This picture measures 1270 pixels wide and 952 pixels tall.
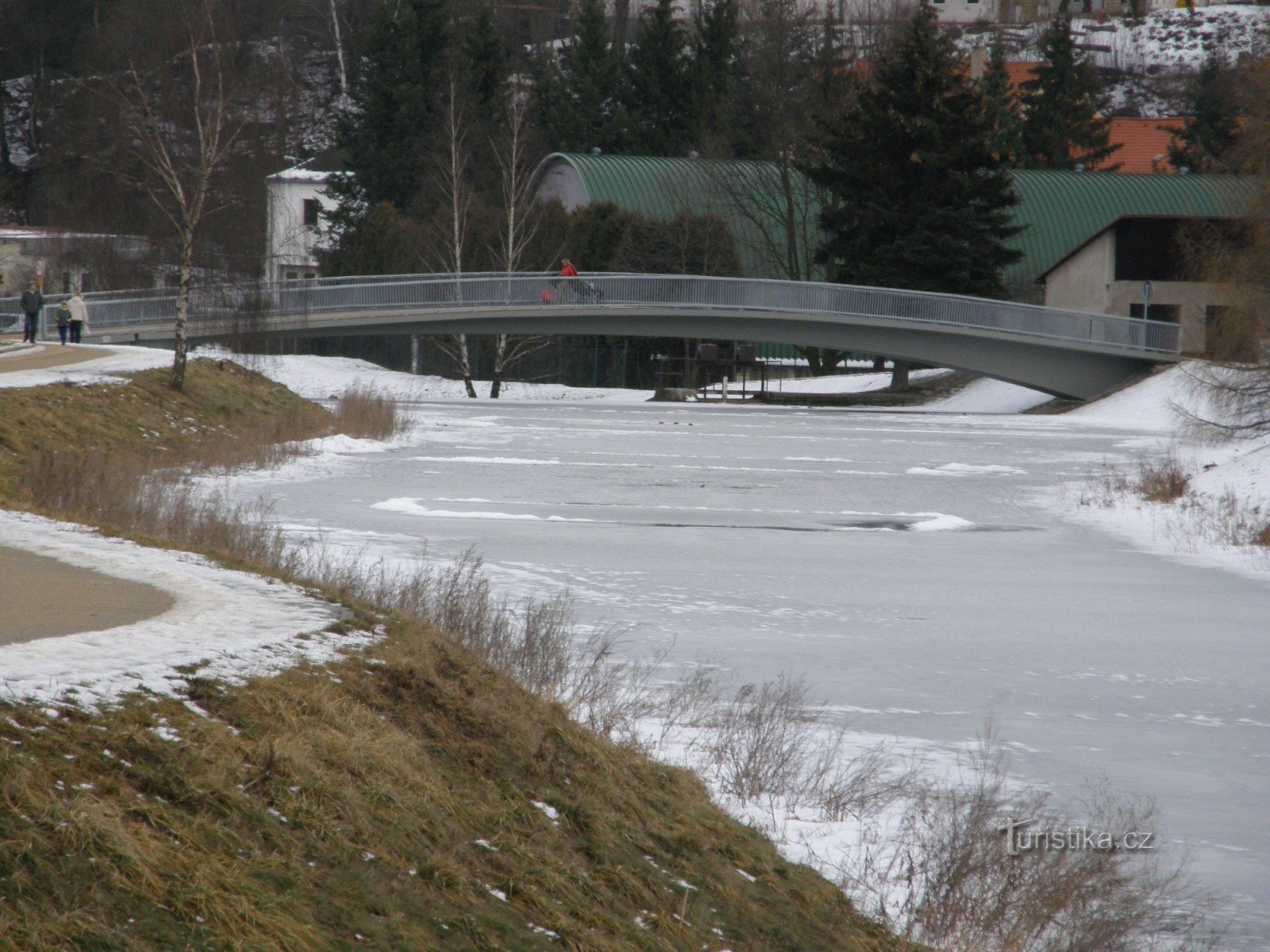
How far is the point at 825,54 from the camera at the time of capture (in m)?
66.9

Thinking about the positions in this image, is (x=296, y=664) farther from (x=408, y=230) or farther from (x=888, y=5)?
(x=888, y=5)

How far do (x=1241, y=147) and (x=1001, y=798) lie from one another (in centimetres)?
2416

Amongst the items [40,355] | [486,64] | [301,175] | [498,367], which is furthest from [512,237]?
[301,175]

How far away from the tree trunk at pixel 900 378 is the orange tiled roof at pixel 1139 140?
40149 mm

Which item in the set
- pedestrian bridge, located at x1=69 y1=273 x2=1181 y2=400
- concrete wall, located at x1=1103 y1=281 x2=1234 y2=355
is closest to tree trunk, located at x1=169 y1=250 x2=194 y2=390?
pedestrian bridge, located at x1=69 y1=273 x2=1181 y2=400

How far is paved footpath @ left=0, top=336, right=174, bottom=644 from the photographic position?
22.2ft

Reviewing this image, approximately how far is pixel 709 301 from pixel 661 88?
110 ft

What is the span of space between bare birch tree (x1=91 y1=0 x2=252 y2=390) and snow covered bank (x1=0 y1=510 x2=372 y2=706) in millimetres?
19844

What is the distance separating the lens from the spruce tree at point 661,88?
78.4m

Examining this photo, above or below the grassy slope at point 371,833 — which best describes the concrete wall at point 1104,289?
above

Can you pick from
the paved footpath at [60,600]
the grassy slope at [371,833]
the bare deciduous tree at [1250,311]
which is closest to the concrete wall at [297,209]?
the bare deciduous tree at [1250,311]

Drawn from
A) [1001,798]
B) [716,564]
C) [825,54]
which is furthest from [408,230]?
[1001,798]

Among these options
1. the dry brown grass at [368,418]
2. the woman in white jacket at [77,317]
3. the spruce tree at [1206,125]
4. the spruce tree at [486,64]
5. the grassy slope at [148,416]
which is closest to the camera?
the grassy slope at [148,416]

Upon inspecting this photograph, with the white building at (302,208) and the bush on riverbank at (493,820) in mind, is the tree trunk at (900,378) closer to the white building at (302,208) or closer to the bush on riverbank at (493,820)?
the white building at (302,208)
